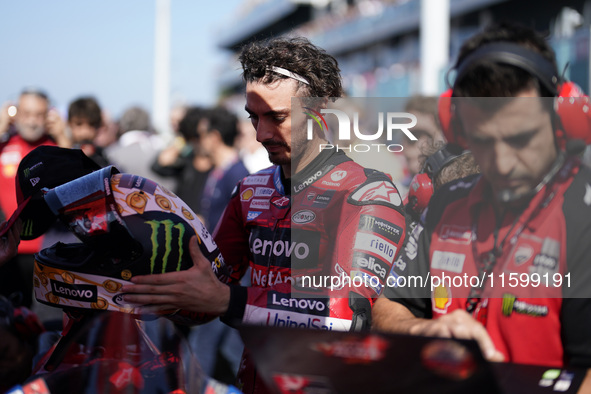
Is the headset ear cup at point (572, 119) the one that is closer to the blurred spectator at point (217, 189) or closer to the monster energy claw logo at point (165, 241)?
the monster energy claw logo at point (165, 241)

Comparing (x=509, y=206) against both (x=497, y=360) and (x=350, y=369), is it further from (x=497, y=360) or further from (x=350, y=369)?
(x=350, y=369)

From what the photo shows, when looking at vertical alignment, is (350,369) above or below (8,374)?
above

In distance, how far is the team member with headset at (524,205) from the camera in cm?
141

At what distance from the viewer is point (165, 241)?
1.86 meters

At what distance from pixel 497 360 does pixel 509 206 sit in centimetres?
38

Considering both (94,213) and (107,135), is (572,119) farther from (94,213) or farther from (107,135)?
(107,135)

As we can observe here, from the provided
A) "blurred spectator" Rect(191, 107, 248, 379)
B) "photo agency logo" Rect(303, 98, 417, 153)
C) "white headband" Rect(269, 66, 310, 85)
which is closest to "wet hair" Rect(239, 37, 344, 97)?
"white headband" Rect(269, 66, 310, 85)

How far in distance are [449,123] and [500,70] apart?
0.83 ft

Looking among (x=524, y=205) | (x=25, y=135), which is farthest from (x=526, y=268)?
(x=25, y=135)

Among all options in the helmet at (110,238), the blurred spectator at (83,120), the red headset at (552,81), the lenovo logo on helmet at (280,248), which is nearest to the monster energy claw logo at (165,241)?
the helmet at (110,238)

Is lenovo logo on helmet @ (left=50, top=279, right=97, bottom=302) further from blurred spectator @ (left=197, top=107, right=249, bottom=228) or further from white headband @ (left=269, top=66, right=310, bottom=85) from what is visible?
blurred spectator @ (left=197, top=107, right=249, bottom=228)

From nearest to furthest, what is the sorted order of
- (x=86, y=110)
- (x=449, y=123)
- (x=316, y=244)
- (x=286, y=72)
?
(x=449, y=123), (x=316, y=244), (x=286, y=72), (x=86, y=110)

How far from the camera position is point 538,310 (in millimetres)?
1447

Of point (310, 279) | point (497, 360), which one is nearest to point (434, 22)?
point (310, 279)
